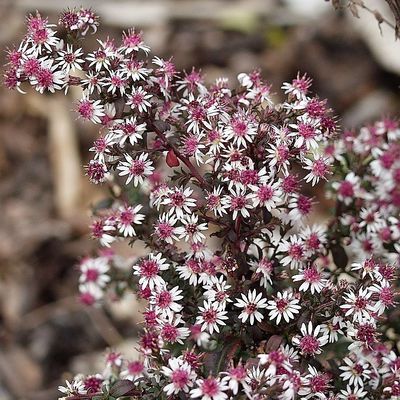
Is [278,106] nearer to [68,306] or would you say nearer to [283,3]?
[68,306]

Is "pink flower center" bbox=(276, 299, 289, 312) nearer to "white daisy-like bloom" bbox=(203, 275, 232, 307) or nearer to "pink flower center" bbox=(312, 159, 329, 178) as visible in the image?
"white daisy-like bloom" bbox=(203, 275, 232, 307)

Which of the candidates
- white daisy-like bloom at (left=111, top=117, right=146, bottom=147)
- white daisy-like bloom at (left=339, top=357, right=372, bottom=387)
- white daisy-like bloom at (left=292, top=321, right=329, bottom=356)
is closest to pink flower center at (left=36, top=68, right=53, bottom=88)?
white daisy-like bloom at (left=111, top=117, right=146, bottom=147)

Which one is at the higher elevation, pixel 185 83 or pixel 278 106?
pixel 185 83

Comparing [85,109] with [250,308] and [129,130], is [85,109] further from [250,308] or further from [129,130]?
[250,308]

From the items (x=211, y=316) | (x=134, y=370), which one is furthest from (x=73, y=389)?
(x=211, y=316)

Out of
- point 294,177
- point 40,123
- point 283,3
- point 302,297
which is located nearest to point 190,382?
point 302,297

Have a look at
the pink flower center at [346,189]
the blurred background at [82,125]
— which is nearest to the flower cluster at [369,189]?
the pink flower center at [346,189]
